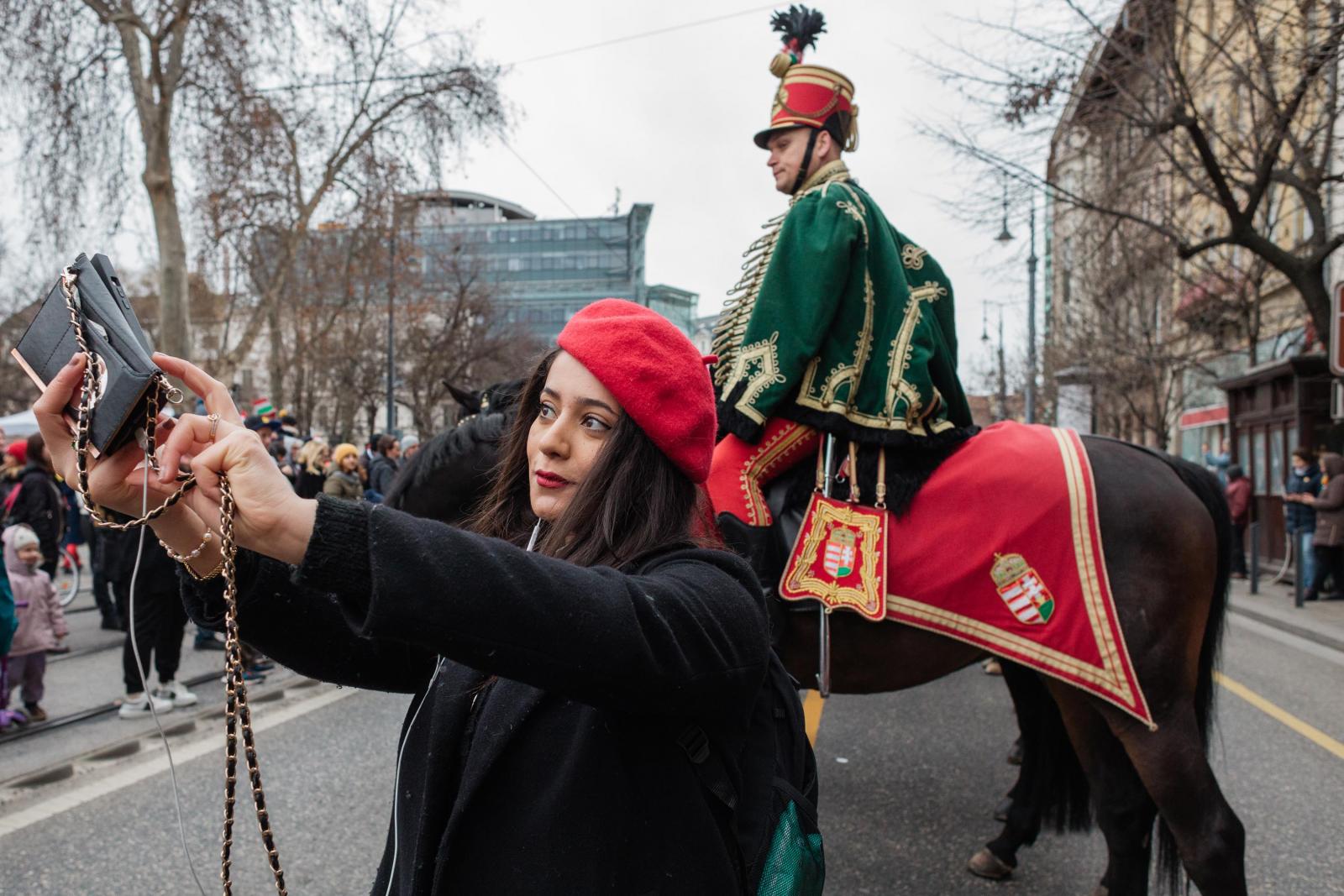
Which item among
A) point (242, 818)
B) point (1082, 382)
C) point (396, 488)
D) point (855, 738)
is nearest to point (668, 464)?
point (396, 488)

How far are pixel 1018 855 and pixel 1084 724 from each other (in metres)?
1.24

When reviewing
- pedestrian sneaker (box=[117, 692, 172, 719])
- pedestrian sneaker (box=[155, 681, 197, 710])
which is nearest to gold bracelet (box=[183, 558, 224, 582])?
pedestrian sneaker (box=[117, 692, 172, 719])

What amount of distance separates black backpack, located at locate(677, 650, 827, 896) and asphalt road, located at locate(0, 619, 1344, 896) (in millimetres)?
2511

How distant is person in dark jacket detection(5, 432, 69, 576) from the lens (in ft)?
25.9

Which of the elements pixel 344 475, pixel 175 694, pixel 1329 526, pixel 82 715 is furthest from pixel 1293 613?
pixel 82 715

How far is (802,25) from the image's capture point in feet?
13.2

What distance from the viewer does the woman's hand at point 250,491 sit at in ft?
3.63

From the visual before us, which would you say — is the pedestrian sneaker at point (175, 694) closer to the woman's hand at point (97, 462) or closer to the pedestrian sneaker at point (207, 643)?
the pedestrian sneaker at point (207, 643)

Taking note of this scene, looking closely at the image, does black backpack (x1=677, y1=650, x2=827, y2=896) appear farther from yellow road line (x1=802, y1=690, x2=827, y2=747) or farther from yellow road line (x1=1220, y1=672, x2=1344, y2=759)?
yellow road line (x1=1220, y1=672, x2=1344, y2=759)

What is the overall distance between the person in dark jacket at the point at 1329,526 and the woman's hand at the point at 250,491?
13436 mm

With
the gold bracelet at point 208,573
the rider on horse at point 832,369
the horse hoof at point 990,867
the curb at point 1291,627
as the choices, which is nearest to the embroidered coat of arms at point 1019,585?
the rider on horse at point 832,369

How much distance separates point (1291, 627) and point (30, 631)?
11.3 meters

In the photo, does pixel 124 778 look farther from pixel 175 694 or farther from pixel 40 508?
pixel 40 508

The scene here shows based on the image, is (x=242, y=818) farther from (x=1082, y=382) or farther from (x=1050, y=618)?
(x=1082, y=382)
